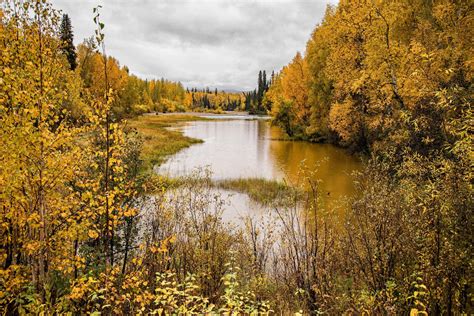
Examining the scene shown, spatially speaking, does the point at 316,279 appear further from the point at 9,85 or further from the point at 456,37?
the point at 456,37

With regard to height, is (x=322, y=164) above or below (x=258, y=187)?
above

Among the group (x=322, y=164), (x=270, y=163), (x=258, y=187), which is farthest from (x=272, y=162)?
(x=258, y=187)

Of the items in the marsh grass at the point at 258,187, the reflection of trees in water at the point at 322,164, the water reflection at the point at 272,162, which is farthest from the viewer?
the water reflection at the point at 272,162

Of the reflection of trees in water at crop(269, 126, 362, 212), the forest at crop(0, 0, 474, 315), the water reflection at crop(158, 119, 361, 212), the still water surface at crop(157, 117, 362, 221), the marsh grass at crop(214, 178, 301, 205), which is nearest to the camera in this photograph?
the forest at crop(0, 0, 474, 315)

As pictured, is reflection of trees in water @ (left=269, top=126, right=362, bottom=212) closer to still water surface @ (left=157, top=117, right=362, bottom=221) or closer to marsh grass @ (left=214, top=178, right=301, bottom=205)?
still water surface @ (left=157, top=117, right=362, bottom=221)

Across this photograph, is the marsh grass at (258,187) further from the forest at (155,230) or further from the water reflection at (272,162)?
the forest at (155,230)

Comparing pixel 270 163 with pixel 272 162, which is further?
pixel 272 162

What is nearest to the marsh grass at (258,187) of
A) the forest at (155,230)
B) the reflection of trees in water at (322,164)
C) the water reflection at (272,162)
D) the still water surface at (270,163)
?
the still water surface at (270,163)

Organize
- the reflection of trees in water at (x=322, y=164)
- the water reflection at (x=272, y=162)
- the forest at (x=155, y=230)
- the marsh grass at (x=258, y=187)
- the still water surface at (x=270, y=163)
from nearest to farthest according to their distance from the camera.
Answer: the forest at (x=155, y=230) < the marsh grass at (x=258, y=187) < the reflection of trees in water at (x=322, y=164) < the still water surface at (x=270, y=163) < the water reflection at (x=272, y=162)

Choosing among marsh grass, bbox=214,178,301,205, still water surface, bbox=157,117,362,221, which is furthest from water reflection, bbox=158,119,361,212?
marsh grass, bbox=214,178,301,205

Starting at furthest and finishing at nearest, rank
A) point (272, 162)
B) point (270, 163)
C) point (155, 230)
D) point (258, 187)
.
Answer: point (272, 162), point (270, 163), point (258, 187), point (155, 230)

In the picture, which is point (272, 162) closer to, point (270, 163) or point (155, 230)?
point (270, 163)

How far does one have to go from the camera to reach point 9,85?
14.5 ft

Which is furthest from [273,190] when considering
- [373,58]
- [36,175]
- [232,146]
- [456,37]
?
[232,146]
